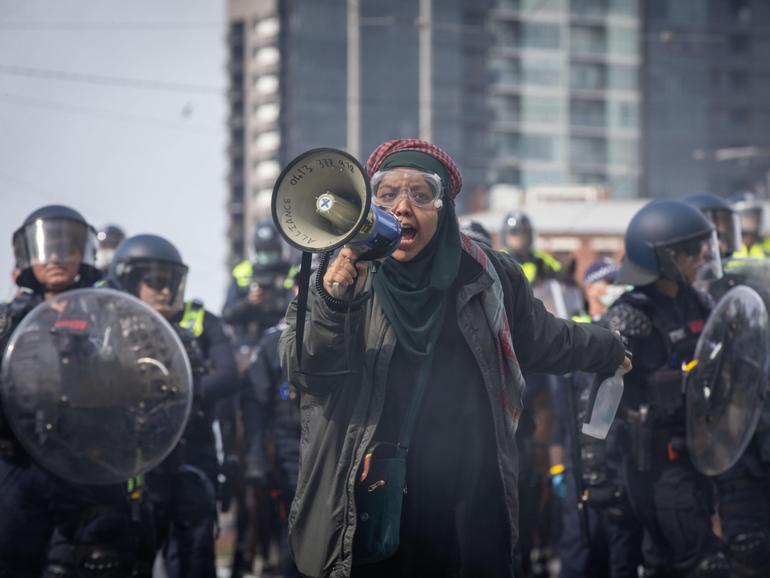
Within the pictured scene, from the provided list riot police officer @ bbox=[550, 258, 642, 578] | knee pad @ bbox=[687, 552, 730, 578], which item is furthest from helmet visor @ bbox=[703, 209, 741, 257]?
knee pad @ bbox=[687, 552, 730, 578]

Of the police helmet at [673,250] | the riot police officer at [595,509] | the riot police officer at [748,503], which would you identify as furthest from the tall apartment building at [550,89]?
the riot police officer at [748,503]

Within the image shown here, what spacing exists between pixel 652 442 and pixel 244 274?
210 inches

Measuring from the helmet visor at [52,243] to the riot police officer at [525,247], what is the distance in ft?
13.4

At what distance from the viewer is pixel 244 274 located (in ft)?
36.8

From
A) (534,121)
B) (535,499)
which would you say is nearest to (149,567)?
(535,499)

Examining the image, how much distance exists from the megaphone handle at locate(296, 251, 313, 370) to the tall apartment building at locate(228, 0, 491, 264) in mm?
49607

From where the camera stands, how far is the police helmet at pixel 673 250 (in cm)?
666

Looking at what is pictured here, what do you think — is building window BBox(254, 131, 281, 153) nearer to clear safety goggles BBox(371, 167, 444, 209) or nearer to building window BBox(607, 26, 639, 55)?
building window BBox(607, 26, 639, 55)

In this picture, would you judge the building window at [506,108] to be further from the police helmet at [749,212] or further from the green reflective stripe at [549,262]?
the green reflective stripe at [549,262]

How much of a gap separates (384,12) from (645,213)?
208ft

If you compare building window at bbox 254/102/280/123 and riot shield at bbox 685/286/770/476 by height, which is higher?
building window at bbox 254/102/280/123

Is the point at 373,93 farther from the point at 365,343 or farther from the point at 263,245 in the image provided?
the point at 365,343

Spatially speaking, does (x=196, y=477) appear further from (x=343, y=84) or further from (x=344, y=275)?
(x=343, y=84)

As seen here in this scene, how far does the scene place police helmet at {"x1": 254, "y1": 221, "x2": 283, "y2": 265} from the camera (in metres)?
11.4
